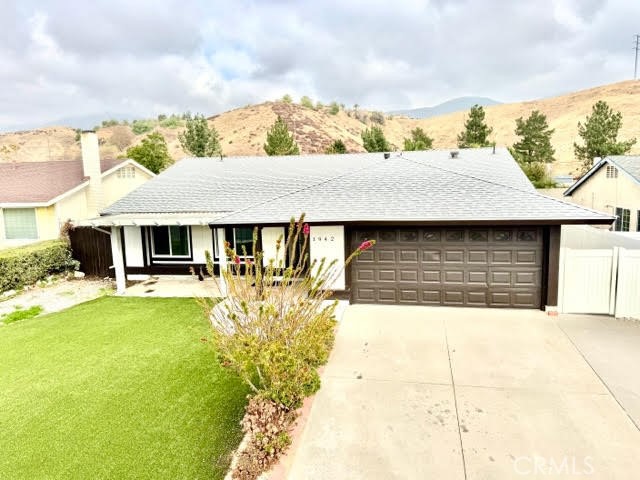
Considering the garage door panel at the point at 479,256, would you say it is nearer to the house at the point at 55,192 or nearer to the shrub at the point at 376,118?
the house at the point at 55,192

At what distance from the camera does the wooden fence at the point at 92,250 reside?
15.7m

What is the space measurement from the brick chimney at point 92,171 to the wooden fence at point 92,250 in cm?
384

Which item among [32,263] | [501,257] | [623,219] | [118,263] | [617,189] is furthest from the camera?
[617,189]

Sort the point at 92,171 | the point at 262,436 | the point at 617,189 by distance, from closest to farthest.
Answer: the point at 262,436, the point at 92,171, the point at 617,189

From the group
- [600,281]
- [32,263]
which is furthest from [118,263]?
[600,281]

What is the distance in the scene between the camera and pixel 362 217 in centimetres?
1062

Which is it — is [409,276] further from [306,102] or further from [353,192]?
[306,102]

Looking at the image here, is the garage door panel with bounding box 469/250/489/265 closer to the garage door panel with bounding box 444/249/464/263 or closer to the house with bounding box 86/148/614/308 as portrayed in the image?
the house with bounding box 86/148/614/308

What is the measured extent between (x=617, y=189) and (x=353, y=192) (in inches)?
694

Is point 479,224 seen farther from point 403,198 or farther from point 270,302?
point 270,302

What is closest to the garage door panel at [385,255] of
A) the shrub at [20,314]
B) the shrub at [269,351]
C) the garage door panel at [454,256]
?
the garage door panel at [454,256]

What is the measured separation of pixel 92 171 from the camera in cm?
1984

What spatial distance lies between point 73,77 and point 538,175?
54656 mm

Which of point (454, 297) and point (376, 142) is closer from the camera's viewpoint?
point (454, 297)
